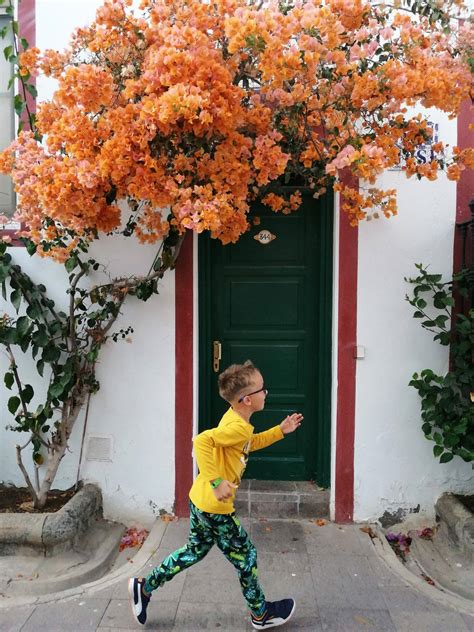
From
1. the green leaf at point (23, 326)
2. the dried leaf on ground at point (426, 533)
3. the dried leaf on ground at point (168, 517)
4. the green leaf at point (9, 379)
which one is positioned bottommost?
the dried leaf on ground at point (426, 533)

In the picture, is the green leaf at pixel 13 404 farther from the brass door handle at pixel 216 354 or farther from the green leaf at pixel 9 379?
the brass door handle at pixel 216 354

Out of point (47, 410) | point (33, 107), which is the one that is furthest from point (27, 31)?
point (47, 410)

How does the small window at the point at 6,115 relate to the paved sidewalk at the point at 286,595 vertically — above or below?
above

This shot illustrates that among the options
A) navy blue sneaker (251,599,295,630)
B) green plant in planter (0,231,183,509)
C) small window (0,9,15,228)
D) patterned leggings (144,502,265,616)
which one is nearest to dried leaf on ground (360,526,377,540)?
navy blue sneaker (251,599,295,630)

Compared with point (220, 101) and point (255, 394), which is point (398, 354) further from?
point (220, 101)

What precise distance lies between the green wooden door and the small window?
1.74m

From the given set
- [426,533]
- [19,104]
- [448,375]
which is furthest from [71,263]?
[426,533]

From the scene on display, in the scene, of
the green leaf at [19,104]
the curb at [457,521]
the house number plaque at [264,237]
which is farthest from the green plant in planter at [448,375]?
the green leaf at [19,104]

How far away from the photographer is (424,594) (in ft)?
11.4

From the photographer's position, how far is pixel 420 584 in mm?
3604

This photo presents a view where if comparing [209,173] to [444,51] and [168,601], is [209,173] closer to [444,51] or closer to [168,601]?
[444,51]

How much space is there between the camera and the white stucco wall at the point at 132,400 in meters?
4.35

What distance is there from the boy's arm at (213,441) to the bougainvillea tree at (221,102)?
1089mm

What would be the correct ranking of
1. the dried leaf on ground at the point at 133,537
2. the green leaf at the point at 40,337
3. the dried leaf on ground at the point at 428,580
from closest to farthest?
the dried leaf on ground at the point at 428,580 < the green leaf at the point at 40,337 < the dried leaf on ground at the point at 133,537
